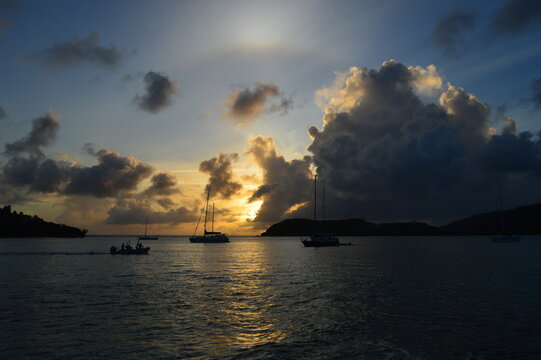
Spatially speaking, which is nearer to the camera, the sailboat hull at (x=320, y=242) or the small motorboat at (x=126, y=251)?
the small motorboat at (x=126, y=251)

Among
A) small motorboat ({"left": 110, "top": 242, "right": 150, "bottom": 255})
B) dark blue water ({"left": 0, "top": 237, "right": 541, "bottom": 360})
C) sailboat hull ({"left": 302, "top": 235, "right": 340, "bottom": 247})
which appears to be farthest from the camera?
sailboat hull ({"left": 302, "top": 235, "right": 340, "bottom": 247})

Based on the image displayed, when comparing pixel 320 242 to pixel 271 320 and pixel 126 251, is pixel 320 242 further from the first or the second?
pixel 271 320

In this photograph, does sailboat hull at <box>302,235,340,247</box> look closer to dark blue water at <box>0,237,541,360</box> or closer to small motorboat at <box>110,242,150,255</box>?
small motorboat at <box>110,242,150,255</box>

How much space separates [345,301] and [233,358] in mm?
20411

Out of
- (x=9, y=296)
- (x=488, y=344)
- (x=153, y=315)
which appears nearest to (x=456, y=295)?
(x=488, y=344)

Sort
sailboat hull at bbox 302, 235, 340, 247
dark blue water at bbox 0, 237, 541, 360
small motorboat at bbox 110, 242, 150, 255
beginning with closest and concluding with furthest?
dark blue water at bbox 0, 237, 541, 360
small motorboat at bbox 110, 242, 150, 255
sailboat hull at bbox 302, 235, 340, 247

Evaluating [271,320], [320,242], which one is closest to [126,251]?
[320,242]

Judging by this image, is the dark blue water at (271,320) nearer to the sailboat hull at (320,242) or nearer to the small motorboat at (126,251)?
the small motorboat at (126,251)

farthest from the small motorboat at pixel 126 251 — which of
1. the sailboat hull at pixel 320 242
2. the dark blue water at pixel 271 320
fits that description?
the sailboat hull at pixel 320 242

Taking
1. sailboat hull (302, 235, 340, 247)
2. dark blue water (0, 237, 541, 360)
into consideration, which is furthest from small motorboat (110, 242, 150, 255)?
sailboat hull (302, 235, 340, 247)

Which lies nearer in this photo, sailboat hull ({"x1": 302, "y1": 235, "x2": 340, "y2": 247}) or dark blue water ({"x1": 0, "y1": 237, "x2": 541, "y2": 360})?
dark blue water ({"x1": 0, "y1": 237, "x2": 541, "y2": 360})

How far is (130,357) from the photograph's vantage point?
20.9 metres

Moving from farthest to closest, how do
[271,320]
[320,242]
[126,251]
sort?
[320,242] < [126,251] < [271,320]

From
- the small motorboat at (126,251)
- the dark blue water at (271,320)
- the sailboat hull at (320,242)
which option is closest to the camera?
the dark blue water at (271,320)
